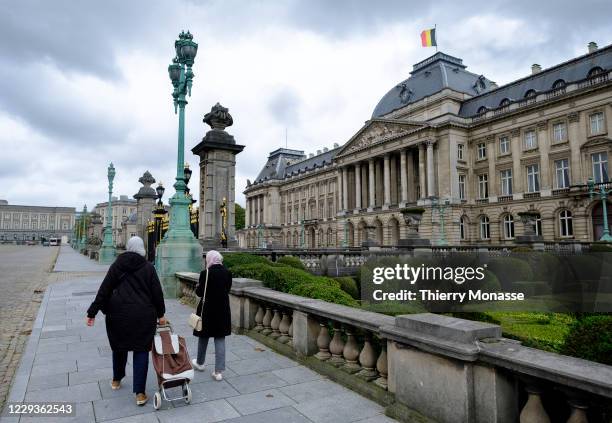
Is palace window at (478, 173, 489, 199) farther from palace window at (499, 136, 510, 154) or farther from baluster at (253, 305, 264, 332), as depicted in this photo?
baluster at (253, 305, 264, 332)

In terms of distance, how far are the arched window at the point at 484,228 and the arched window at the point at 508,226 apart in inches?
83.6

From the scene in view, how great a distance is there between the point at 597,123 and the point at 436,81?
20002 millimetres

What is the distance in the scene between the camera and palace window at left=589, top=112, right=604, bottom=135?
37.7 metres

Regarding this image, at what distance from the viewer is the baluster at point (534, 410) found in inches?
118

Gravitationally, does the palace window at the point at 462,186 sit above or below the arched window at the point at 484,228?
above

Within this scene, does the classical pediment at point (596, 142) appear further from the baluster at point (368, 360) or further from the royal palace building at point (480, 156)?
the baluster at point (368, 360)

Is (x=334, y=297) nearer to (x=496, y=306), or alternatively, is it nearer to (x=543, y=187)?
(x=496, y=306)

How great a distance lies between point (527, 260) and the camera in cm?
1755

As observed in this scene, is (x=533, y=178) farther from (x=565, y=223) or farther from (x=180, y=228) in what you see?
(x=180, y=228)

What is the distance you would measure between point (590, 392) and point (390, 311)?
17.5 feet

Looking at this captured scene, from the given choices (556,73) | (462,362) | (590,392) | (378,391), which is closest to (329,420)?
(378,391)

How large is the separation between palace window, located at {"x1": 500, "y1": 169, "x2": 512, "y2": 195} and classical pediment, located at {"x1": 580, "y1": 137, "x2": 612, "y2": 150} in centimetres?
830

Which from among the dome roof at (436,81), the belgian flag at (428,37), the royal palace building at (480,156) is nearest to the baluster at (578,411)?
the royal palace building at (480,156)

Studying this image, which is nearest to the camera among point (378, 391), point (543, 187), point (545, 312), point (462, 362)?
point (462, 362)
